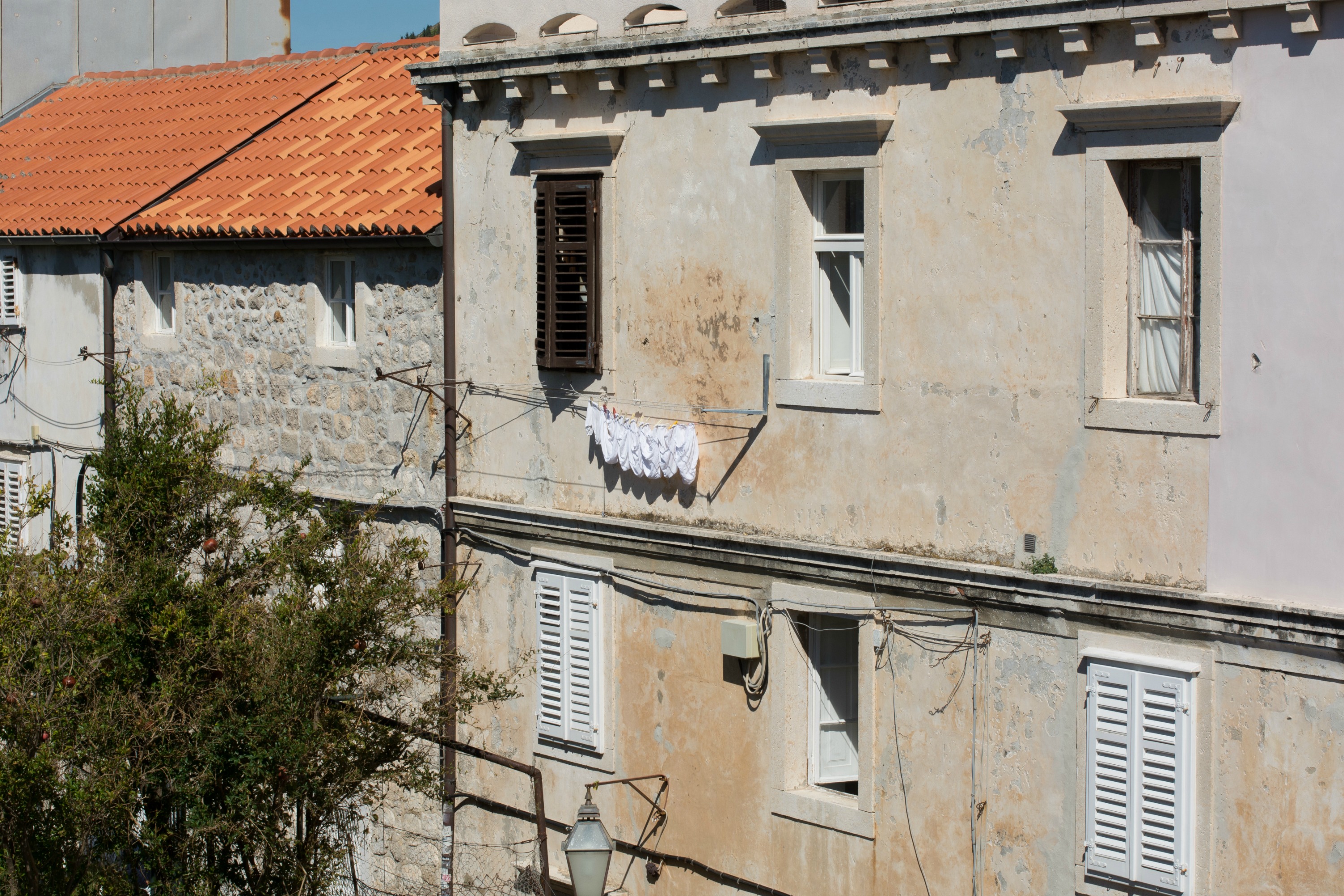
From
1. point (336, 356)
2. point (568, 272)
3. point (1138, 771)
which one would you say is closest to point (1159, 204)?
point (1138, 771)

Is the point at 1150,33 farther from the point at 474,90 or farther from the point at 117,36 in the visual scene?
the point at 117,36

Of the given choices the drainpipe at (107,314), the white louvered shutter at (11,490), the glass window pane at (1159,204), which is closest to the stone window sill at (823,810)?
the glass window pane at (1159,204)

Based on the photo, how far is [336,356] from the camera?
638 inches

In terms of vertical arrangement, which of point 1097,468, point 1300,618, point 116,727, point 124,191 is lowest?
point 116,727

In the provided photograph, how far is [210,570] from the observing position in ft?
41.4

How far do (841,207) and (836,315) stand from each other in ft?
2.58

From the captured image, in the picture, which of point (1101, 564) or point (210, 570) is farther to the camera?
point (210, 570)

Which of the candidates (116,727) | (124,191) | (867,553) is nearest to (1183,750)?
(867,553)

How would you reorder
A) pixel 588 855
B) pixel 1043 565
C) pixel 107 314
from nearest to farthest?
pixel 588 855 → pixel 1043 565 → pixel 107 314

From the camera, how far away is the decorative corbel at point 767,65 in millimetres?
12148

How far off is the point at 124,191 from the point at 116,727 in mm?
9638

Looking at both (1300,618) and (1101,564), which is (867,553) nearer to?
(1101,564)

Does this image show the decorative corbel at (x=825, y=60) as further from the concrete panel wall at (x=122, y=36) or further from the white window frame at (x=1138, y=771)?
the concrete panel wall at (x=122, y=36)

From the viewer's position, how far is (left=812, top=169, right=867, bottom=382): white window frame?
476 inches
